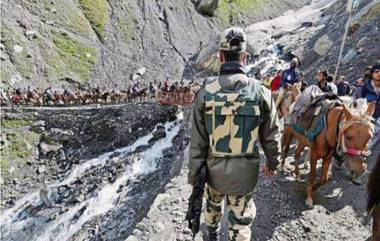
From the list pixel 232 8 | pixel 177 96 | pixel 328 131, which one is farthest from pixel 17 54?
pixel 328 131

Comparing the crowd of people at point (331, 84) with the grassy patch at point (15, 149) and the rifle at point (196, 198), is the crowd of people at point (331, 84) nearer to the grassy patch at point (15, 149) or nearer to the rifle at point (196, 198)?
the rifle at point (196, 198)

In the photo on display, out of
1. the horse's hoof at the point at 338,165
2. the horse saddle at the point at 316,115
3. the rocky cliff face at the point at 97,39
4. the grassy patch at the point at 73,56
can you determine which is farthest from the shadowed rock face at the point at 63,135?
the grassy patch at the point at 73,56

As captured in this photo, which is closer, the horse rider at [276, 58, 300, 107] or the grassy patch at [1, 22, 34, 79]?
the horse rider at [276, 58, 300, 107]

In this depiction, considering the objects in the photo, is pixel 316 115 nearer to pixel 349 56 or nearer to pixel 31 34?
pixel 349 56

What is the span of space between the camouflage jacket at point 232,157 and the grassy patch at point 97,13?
45.0 metres

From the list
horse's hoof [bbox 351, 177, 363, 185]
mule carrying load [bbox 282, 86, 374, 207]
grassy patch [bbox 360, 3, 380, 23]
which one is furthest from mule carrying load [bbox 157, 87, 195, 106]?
mule carrying load [bbox 282, 86, 374, 207]

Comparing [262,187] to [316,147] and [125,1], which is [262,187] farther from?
[125,1]

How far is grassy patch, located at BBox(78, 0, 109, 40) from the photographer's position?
157 feet

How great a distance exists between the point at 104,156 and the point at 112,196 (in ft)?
18.8

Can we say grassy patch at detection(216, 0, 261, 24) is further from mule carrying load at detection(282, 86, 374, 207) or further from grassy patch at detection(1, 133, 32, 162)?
mule carrying load at detection(282, 86, 374, 207)

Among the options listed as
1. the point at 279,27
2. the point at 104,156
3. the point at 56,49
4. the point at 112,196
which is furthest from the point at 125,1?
the point at 112,196

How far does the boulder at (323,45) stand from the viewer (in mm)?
30833

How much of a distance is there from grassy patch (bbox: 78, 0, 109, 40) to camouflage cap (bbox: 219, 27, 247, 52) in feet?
148

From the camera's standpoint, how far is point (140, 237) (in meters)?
6.91
